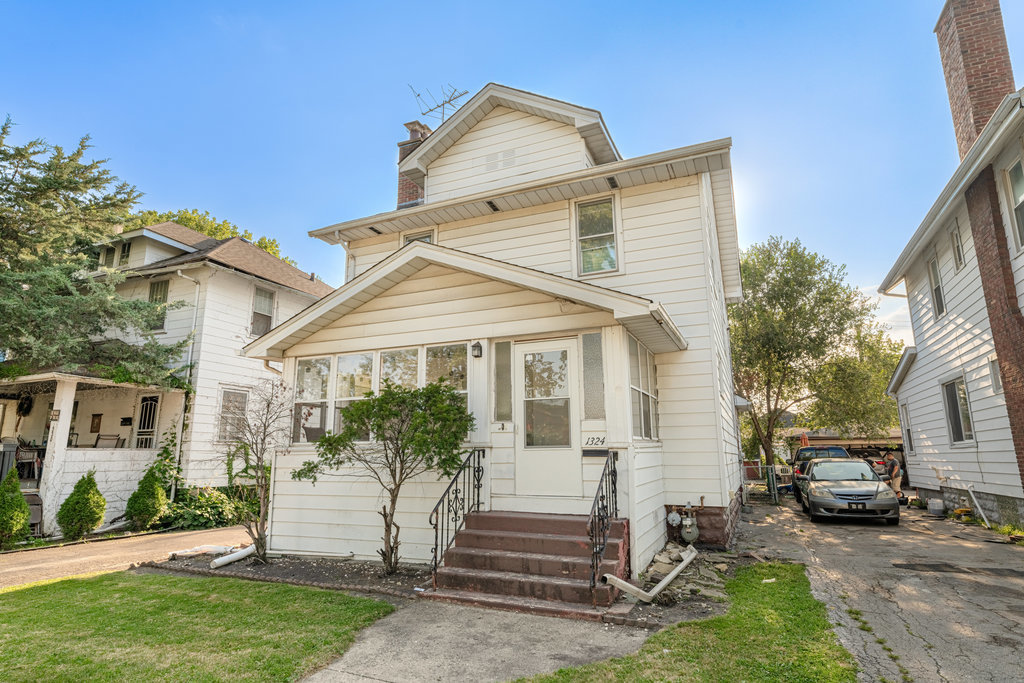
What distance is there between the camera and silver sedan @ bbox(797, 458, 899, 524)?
10.8m

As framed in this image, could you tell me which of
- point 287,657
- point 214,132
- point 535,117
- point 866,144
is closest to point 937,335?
point 866,144

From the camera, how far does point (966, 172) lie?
896 centimetres

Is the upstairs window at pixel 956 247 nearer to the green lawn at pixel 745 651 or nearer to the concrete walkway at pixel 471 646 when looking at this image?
the green lawn at pixel 745 651

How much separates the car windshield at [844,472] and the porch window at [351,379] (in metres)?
10.3

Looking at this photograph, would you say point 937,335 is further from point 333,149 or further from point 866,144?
point 333,149

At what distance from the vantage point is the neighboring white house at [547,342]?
6742mm

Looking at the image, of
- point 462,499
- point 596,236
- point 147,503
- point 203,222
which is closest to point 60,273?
point 147,503

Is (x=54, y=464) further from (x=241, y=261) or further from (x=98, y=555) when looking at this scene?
(x=241, y=261)

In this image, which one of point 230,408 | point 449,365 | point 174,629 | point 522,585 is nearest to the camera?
point 174,629

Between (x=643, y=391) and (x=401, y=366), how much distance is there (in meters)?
3.64

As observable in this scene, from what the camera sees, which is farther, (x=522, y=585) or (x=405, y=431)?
(x=405, y=431)

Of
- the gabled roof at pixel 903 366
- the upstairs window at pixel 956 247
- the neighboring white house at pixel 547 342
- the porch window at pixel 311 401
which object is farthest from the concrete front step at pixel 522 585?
the gabled roof at pixel 903 366

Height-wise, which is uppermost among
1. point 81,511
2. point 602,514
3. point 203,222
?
point 203,222

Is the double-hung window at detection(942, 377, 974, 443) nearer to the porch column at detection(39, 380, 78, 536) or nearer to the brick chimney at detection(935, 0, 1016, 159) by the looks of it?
the brick chimney at detection(935, 0, 1016, 159)
